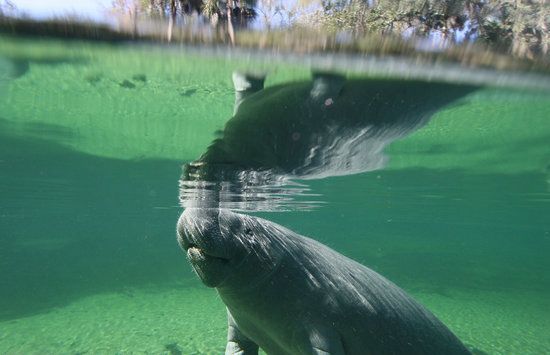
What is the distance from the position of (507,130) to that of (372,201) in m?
14.9

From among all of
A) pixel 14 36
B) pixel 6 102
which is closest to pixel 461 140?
pixel 14 36

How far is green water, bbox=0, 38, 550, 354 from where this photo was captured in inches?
245

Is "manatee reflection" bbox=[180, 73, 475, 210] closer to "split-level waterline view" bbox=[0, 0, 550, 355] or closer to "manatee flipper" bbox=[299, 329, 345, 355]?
"split-level waterline view" bbox=[0, 0, 550, 355]

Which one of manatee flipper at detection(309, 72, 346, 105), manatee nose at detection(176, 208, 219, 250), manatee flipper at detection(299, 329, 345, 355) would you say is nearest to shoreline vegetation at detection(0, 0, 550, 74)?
manatee flipper at detection(309, 72, 346, 105)

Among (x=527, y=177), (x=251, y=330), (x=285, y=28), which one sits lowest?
(x=527, y=177)

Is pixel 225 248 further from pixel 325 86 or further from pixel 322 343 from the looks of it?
pixel 325 86

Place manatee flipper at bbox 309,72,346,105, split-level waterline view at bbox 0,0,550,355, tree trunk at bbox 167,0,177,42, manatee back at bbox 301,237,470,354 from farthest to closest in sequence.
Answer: manatee flipper at bbox 309,72,346,105 → manatee back at bbox 301,237,470,354 → split-level waterline view at bbox 0,0,550,355 → tree trunk at bbox 167,0,177,42

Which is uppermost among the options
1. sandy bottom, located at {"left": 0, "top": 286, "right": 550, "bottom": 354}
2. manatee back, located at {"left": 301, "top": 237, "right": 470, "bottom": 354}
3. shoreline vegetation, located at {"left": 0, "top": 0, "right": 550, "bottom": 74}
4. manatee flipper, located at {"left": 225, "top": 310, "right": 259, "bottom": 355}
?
shoreline vegetation, located at {"left": 0, "top": 0, "right": 550, "bottom": 74}

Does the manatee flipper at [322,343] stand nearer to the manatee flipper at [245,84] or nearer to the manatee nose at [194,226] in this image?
the manatee nose at [194,226]

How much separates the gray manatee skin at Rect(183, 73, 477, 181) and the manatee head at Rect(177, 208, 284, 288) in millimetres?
1473

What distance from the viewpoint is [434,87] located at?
17.8 feet

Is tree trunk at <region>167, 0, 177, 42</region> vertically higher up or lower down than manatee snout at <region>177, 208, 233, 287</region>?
higher up

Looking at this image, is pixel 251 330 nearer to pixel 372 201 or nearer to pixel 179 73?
pixel 179 73

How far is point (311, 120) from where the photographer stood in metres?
5.52
